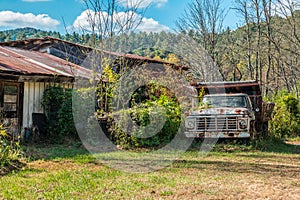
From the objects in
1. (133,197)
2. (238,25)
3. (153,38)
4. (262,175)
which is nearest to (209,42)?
(238,25)

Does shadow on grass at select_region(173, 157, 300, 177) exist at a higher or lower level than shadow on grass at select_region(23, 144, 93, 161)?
lower

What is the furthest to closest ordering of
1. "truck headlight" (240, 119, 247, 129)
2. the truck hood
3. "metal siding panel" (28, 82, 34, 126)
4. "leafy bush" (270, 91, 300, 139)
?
"leafy bush" (270, 91, 300, 139) < "metal siding panel" (28, 82, 34, 126) < the truck hood < "truck headlight" (240, 119, 247, 129)

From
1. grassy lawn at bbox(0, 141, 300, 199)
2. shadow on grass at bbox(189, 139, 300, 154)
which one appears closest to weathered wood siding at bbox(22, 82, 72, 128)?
grassy lawn at bbox(0, 141, 300, 199)

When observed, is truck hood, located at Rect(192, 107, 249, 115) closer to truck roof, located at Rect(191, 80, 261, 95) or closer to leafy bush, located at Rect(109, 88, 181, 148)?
leafy bush, located at Rect(109, 88, 181, 148)

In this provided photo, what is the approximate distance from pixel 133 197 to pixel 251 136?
6870 mm

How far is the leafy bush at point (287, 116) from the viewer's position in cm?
1561

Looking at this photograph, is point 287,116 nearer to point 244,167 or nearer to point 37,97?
point 244,167

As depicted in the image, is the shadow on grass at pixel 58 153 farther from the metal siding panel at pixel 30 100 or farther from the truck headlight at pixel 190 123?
the truck headlight at pixel 190 123

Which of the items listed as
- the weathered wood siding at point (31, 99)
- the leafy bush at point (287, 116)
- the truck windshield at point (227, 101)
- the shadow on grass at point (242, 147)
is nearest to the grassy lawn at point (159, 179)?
the shadow on grass at point (242, 147)

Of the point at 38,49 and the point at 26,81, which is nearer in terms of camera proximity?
the point at 26,81

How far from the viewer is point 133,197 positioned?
17.0 ft

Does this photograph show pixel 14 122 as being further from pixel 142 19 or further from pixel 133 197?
pixel 133 197

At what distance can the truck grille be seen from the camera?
414 inches

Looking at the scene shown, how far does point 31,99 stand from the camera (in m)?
11.9
